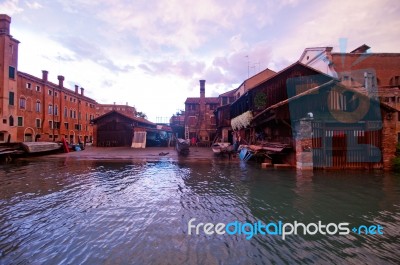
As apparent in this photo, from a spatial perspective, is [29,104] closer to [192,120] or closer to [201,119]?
[192,120]

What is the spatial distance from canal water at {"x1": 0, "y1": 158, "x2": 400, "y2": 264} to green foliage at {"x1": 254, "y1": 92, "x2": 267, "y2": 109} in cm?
1226

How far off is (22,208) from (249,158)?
14853mm

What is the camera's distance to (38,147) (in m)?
21.8

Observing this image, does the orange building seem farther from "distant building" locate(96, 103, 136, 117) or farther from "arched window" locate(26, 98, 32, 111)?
"distant building" locate(96, 103, 136, 117)

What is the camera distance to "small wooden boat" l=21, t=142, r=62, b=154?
20.6m

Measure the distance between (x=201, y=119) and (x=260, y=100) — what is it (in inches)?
720

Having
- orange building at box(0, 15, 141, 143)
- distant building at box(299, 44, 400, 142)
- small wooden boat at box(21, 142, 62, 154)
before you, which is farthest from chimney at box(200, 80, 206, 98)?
small wooden boat at box(21, 142, 62, 154)

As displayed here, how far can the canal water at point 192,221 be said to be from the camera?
3672 millimetres

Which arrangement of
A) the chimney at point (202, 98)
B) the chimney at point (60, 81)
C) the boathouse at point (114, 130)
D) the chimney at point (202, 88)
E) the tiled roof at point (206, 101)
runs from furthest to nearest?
the chimney at point (60, 81) < the tiled roof at point (206, 101) < the chimney at point (202, 88) < the chimney at point (202, 98) < the boathouse at point (114, 130)

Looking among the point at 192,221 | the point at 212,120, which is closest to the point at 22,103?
the point at 212,120

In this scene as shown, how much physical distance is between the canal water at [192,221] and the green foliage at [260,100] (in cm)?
1226

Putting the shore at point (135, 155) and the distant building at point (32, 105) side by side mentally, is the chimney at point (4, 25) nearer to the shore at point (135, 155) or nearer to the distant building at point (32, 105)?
the distant building at point (32, 105)

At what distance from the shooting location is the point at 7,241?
4141 mm

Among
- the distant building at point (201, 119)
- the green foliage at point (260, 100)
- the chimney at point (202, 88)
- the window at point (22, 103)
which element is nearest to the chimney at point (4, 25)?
the window at point (22, 103)
